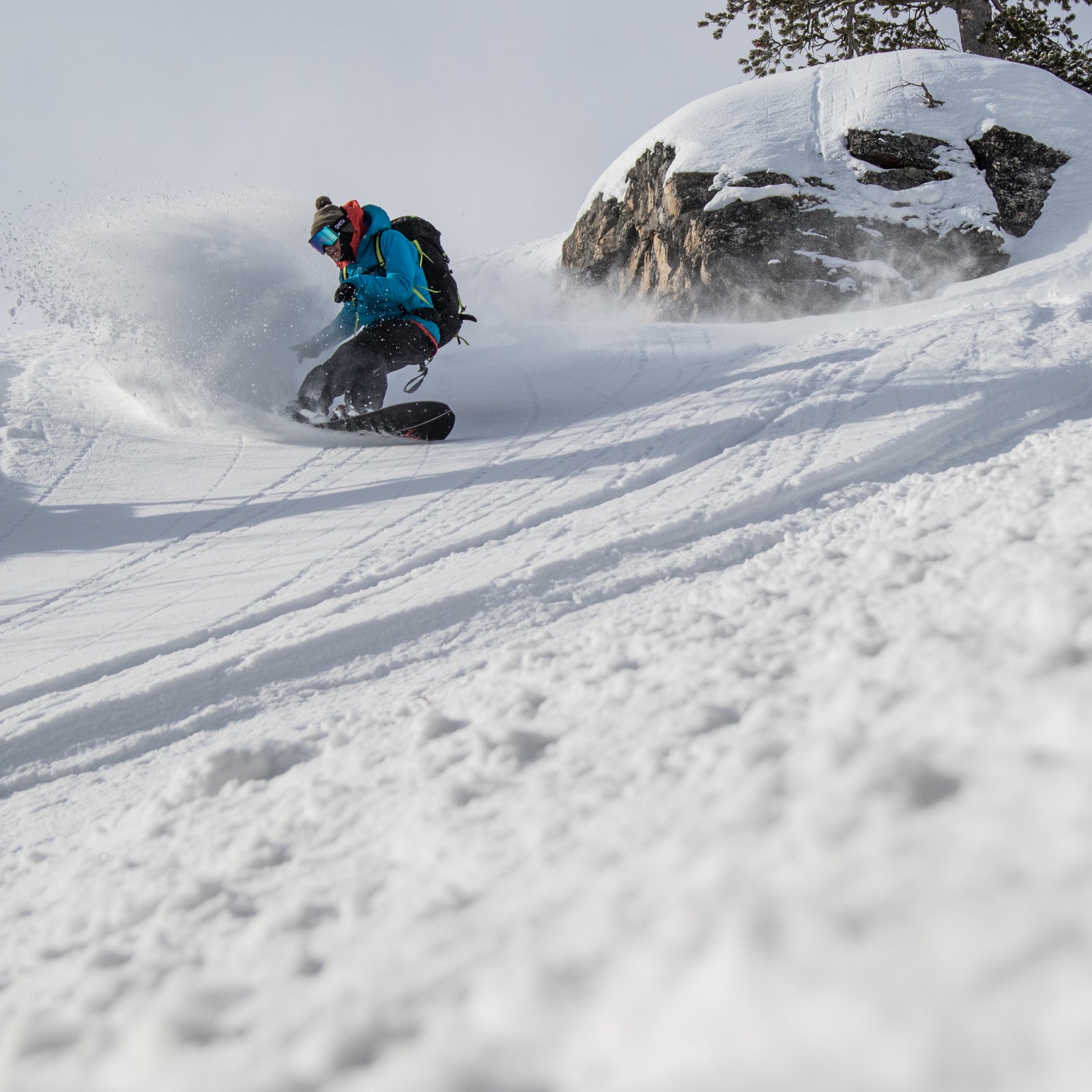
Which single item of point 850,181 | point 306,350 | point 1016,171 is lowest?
point 306,350

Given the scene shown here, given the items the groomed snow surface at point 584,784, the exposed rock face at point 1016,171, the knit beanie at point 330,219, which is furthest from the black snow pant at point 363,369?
the exposed rock face at point 1016,171

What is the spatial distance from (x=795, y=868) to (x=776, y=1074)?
0.21 m

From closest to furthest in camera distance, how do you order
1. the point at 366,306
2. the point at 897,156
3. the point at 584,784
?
the point at 584,784, the point at 366,306, the point at 897,156

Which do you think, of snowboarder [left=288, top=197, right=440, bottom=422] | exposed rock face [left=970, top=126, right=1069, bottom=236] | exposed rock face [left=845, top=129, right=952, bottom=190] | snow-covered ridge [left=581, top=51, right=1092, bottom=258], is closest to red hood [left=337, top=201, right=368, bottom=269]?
snowboarder [left=288, top=197, right=440, bottom=422]

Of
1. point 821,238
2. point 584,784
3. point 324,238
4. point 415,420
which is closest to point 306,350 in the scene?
point 324,238

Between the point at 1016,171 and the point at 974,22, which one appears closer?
the point at 1016,171

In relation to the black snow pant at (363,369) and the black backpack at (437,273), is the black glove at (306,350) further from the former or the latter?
the black backpack at (437,273)

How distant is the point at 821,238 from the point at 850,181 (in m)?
0.99

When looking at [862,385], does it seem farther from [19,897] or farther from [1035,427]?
[19,897]

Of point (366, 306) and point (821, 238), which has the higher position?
point (821, 238)

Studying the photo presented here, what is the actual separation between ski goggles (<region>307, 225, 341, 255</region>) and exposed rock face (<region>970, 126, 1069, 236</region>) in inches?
313

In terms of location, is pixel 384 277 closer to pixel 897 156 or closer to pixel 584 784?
pixel 584 784

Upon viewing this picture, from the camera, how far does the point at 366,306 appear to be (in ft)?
18.2

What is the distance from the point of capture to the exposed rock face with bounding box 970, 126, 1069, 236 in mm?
9312
